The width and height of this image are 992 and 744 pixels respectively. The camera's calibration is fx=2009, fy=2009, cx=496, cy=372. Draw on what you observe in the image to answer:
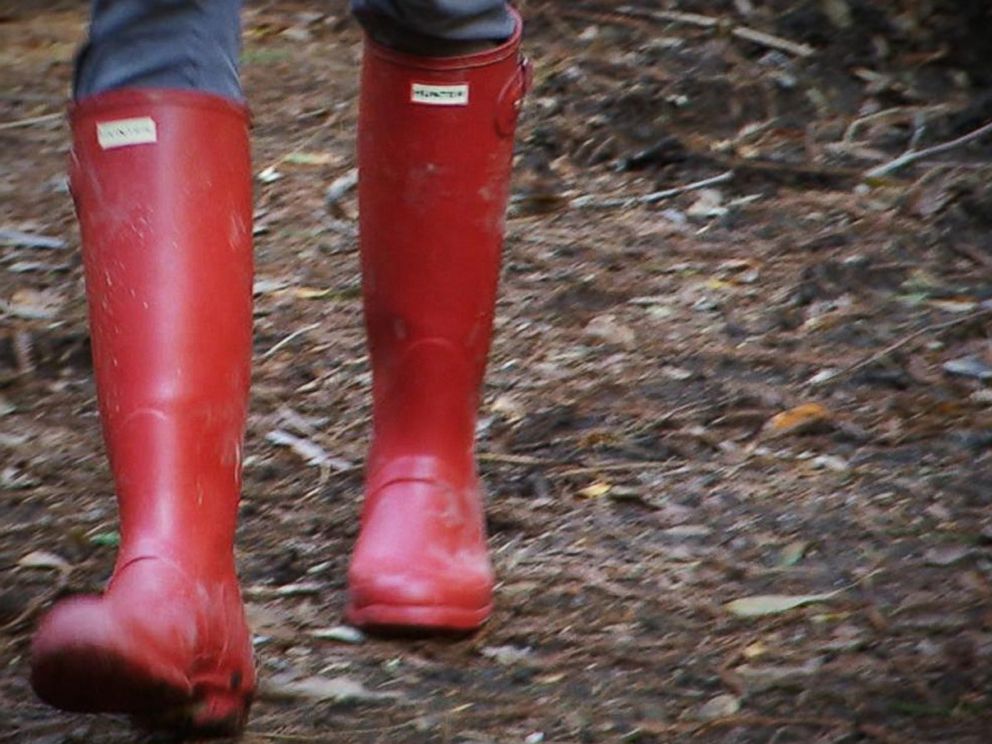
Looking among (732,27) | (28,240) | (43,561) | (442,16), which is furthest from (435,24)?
(732,27)

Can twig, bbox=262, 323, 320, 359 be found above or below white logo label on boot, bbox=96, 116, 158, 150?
below

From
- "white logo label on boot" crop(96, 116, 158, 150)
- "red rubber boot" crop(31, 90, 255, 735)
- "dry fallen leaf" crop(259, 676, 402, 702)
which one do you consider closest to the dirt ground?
"dry fallen leaf" crop(259, 676, 402, 702)

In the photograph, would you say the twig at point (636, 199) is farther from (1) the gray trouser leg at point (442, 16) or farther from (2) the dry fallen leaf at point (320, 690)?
(2) the dry fallen leaf at point (320, 690)

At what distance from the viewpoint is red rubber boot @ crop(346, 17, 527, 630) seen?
1842mm

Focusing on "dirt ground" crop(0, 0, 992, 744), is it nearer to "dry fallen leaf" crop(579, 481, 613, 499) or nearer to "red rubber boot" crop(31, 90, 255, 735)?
"dry fallen leaf" crop(579, 481, 613, 499)

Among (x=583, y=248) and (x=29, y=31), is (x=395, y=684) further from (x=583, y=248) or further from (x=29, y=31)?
(x=29, y=31)

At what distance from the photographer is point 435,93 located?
1.83 meters

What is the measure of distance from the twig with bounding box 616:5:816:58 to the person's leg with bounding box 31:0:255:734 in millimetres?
2225

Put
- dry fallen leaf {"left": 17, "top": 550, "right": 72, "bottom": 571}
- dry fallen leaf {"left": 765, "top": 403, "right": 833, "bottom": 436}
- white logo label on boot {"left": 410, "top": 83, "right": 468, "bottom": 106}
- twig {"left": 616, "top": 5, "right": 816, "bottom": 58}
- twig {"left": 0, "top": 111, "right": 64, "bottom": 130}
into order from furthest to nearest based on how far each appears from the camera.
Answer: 1. twig {"left": 616, "top": 5, "right": 816, "bottom": 58}
2. twig {"left": 0, "top": 111, "right": 64, "bottom": 130}
3. dry fallen leaf {"left": 765, "top": 403, "right": 833, "bottom": 436}
4. dry fallen leaf {"left": 17, "top": 550, "right": 72, "bottom": 571}
5. white logo label on boot {"left": 410, "top": 83, "right": 468, "bottom": 106}

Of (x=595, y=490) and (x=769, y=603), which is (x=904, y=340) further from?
(x=769, y=603)

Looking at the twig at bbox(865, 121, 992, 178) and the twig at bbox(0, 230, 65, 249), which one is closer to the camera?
Answer: the twig at bbox(0, 230, 65, 249)

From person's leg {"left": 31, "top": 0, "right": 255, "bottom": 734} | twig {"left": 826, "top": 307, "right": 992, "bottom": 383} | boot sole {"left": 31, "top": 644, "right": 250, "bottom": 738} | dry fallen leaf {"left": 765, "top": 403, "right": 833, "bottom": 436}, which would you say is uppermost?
person's leg {"left": 31, "top": 0, "right": 255, "bottom": 734}

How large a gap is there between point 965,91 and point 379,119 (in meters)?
2.01

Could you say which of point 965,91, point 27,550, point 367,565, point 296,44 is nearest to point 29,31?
point 296,44
